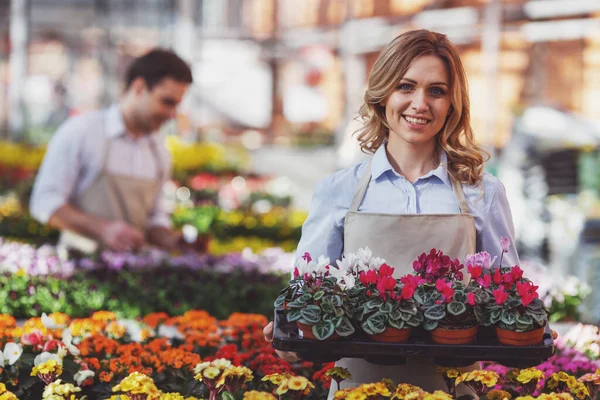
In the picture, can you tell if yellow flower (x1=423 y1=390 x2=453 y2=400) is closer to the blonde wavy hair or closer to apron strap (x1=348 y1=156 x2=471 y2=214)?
apron strap (x1=348 y1=156 x2=471 y2=214)

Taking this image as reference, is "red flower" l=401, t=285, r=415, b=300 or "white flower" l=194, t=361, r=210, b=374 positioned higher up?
"red flower" l=401, t=285, r=415, b=300

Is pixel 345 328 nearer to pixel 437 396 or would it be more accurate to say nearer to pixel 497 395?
pixel 437 396

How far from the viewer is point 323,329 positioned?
2309 mm

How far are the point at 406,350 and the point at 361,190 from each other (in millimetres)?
557

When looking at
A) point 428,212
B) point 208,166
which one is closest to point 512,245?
point 428,212

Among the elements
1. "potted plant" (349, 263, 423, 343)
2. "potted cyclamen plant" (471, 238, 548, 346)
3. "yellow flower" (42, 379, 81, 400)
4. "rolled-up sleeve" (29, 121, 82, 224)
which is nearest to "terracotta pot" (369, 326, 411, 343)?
"potted plant" (349, 263, 423, 343)

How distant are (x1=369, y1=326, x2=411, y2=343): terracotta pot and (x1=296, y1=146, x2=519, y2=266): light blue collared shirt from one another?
17.7 inches

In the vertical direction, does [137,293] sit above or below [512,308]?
→ below

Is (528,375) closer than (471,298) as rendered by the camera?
No

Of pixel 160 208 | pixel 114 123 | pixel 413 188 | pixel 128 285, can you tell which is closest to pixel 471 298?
pixel 413 188

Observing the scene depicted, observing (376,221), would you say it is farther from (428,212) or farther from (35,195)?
(35,195)

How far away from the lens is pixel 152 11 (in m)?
31.7

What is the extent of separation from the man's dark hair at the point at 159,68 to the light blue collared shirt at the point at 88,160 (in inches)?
13.4

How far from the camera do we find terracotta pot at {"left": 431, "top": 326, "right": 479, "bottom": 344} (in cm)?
231
